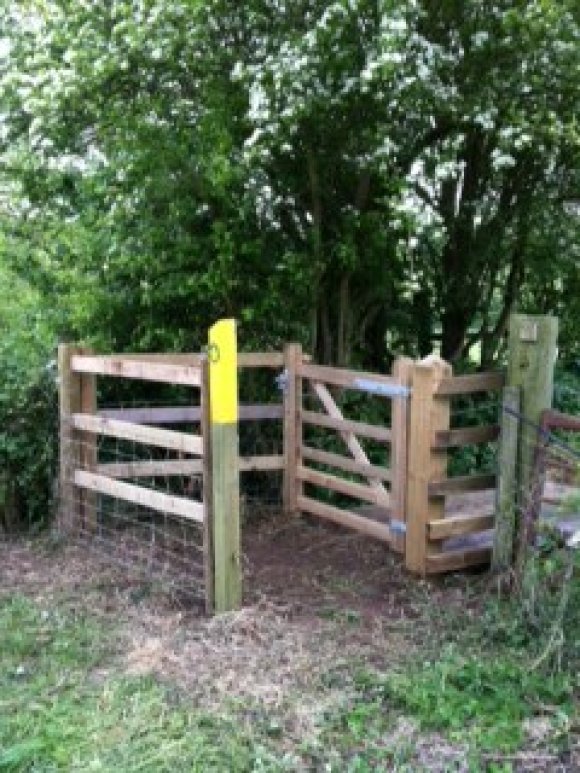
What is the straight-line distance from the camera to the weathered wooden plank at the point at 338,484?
5168 mm

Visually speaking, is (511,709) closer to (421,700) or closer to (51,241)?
(421,700)

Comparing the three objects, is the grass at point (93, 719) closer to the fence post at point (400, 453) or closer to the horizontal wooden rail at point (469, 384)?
the fence post at point (400, 453)

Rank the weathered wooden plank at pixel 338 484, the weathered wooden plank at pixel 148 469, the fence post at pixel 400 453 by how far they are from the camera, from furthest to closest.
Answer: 1. the weathered wooden plank at pixel 148 469
2. the weathered wooden plank at pixel 338 484
3. the fence post at pixel 400 453

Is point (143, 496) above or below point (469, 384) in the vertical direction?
below

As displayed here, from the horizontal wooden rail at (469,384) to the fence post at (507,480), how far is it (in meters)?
0.24

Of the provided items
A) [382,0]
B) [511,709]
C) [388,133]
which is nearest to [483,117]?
[388,133]

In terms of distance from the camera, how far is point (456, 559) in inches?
186

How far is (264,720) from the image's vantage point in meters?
3.16

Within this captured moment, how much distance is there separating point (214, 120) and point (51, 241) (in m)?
2.14

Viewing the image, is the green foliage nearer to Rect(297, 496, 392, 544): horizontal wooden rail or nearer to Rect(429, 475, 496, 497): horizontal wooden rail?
Rect(297, 496, 392, 544): horizontal wooden rail

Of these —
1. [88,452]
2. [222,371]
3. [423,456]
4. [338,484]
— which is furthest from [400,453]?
[88,452]

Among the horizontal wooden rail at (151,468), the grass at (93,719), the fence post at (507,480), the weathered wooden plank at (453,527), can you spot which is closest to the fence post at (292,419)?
the horizontal wooden rail at (151,468)

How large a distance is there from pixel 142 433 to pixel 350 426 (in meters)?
1.42

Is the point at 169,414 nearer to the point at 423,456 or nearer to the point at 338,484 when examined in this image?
the point at 338,484
